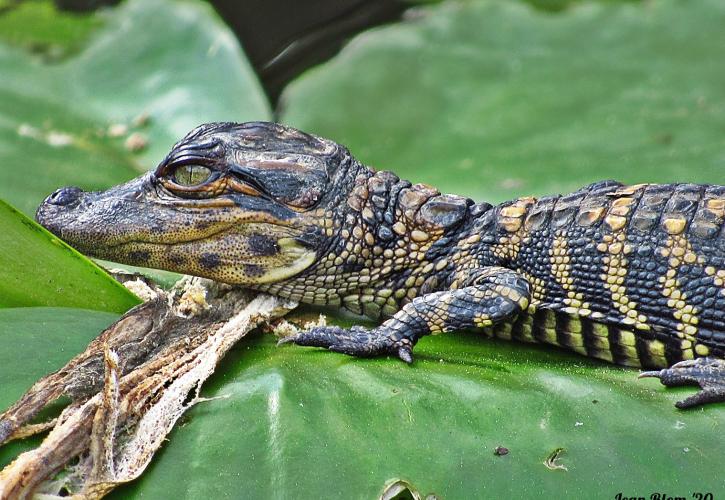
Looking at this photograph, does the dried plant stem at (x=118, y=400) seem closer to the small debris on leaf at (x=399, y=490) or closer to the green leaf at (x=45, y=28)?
the small debris on leaf at (x=399, y=490)

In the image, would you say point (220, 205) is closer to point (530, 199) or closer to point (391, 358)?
point (391, 358)

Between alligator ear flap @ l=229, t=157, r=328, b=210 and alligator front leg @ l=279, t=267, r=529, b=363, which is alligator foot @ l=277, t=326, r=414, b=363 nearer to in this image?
alligator front leg @ l=279, t=267, r=529, b=363

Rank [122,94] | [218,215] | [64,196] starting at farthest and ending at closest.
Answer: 1. [122,94]
2. [64,196]
3. [218,215]

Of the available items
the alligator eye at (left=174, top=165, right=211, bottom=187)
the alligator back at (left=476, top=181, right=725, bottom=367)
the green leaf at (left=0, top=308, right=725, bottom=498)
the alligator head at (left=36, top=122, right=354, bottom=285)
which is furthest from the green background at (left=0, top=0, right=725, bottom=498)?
the alligator eye at (left=174, top=165, right=211, bottom=187)

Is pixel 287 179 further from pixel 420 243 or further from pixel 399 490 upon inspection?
pixel 399 490

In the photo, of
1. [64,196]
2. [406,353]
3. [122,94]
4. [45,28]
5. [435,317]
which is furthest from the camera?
[45,28]

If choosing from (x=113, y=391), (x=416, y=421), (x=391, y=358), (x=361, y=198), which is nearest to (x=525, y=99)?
(x=361, y=198)

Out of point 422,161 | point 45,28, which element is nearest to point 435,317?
point 422,161
